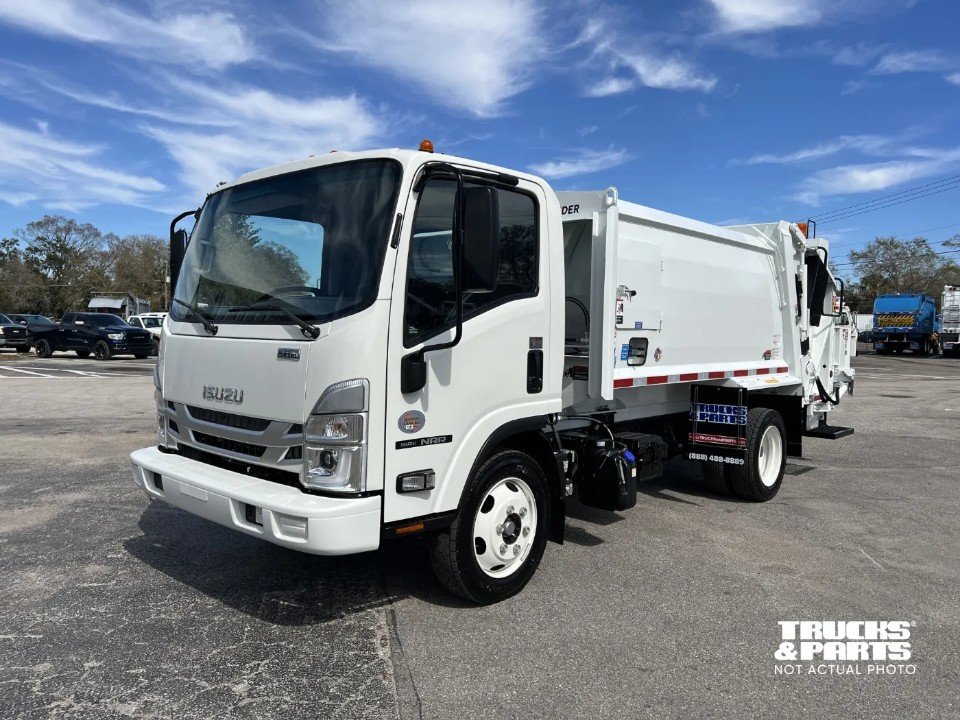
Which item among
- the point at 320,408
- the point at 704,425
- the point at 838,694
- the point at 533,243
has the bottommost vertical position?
the point at 838,694

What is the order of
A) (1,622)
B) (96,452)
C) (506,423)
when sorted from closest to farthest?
(1,622)
(506,423)
(96,452)

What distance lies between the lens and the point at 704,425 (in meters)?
6.90

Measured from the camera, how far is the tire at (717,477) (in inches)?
278

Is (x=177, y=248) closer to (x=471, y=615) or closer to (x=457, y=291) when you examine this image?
(x=457, y=291)

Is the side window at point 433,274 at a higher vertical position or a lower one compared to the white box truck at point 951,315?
lower

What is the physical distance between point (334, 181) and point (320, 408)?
1.28 metres


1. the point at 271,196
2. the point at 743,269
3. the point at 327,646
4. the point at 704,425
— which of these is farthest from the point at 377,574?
the point at 743,269

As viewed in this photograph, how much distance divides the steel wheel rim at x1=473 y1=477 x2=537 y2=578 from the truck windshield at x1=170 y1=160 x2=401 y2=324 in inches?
58.7

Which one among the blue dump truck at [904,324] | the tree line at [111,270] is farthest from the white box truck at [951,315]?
the tree line at [111,270]

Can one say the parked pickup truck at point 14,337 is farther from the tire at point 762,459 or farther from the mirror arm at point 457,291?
the mirror arm at point 457,291

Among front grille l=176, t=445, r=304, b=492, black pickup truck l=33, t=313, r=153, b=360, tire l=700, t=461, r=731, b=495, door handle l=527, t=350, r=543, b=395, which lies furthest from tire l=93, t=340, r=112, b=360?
door handle l=527, t=350, r=543, b=395

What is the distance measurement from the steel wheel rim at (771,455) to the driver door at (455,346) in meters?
3.61

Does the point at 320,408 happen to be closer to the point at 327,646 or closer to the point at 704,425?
the point at 327,646

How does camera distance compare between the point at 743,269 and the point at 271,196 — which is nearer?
the point at 271,196
